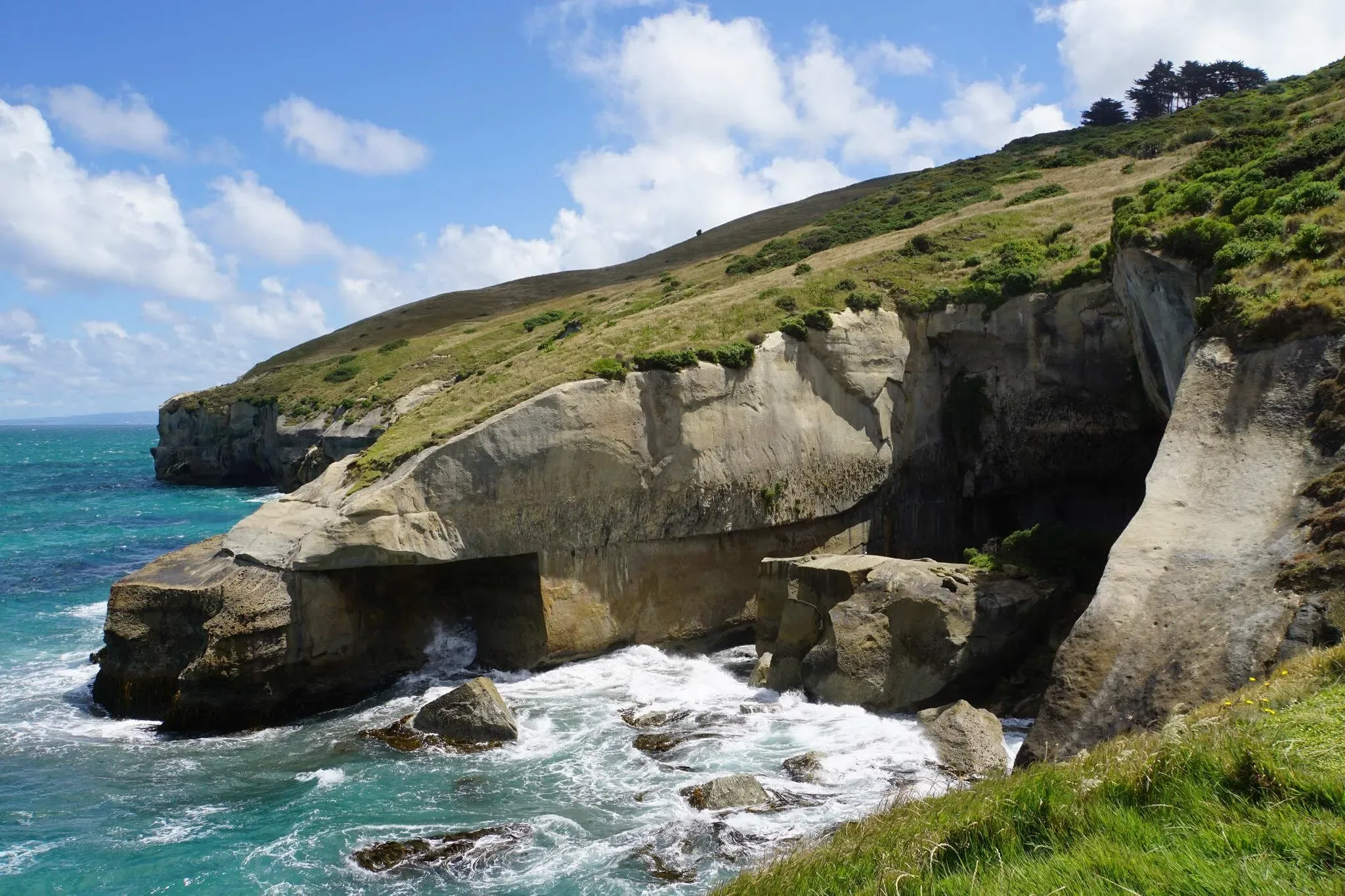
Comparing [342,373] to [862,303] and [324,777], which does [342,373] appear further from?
[324,777]

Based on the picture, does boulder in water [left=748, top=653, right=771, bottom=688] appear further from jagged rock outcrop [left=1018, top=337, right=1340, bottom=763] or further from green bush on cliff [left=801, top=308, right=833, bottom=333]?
green bush on cliff [left=801, top=308, right=833, bottom=333]

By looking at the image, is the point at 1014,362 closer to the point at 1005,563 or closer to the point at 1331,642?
the point at 1005,563

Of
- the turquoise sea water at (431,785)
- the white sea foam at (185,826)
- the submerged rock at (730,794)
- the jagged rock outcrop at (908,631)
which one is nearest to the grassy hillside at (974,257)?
the jagged rock outcrop at (908,631)

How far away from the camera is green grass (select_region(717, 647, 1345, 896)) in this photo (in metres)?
7.16

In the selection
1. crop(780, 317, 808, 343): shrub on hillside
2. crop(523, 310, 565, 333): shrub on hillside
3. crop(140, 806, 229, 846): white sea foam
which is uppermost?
crop(523, 310, 565, 333): shrub on hillside

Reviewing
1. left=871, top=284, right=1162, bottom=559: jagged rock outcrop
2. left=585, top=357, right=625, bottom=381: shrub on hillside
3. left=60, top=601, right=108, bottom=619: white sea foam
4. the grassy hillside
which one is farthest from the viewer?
left=60, top=601, right=108, bottom=619: white sea foam

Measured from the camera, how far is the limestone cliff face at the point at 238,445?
65312 millimetres

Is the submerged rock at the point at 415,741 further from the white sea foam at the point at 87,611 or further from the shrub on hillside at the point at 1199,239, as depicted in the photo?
the shrub on hillside at the point at 1199,239

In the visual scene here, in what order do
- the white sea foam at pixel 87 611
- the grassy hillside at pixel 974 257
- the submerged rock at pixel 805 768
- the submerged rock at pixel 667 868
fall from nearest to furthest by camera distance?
the submerged rock at pixel 667 868
the submerged rock at pixel 805 768
the grassy hillside at pixel 974 257
the white sea foam at pixel 87 611

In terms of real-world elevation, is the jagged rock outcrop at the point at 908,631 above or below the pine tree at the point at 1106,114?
below

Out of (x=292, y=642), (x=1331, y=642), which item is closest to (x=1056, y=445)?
(x=1331, y=642)

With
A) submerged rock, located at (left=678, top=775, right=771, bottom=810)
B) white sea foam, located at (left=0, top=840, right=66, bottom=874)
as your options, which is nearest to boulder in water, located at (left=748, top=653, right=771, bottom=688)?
submerged rock, located at (left=678, top=775, right=771, bottom=810)

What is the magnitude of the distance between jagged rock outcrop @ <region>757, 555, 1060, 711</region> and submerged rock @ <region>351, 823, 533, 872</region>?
8762 mm

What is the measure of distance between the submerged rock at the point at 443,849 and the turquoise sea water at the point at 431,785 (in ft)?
0.81
